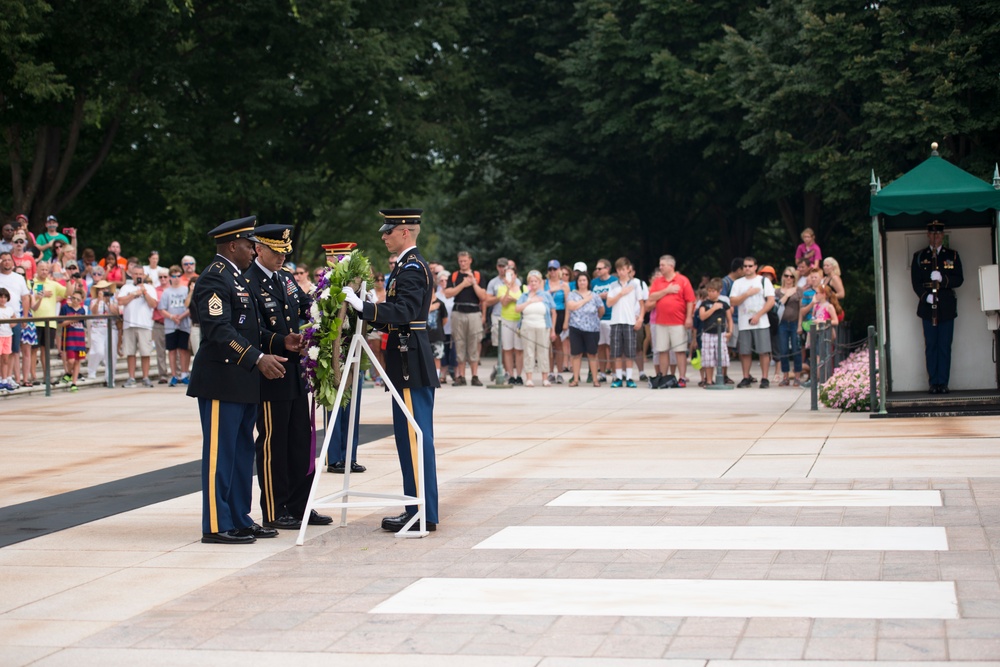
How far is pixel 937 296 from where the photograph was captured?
15680 mm

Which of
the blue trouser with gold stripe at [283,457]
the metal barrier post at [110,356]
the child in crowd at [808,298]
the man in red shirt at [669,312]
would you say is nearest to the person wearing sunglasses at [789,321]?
the child in crowd at [808,298]

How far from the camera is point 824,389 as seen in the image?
661 inches

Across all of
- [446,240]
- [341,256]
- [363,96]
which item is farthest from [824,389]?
[446,240]

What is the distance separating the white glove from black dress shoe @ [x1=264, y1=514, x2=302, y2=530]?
1.60 m

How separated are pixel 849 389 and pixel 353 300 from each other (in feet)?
30.8

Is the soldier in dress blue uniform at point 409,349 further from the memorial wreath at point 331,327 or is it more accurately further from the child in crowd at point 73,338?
the child in crowd at point 73,338

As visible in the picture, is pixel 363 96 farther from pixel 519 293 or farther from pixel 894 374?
pixel 894 374

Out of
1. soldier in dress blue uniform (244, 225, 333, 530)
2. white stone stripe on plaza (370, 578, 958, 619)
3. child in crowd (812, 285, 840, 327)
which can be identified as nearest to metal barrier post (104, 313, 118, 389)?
child in crowd (812, 285, 840, 327)

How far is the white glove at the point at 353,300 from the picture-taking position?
26.8 feet

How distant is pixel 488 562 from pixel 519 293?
1408 cm

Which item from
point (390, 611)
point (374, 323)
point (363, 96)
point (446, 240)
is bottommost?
point (390, 611)

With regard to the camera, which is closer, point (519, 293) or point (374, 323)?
point (374, 323)

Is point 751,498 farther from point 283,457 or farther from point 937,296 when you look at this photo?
point 937,296

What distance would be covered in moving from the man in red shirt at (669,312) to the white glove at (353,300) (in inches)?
490
